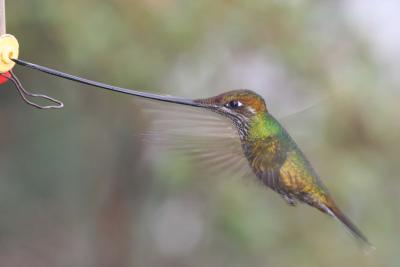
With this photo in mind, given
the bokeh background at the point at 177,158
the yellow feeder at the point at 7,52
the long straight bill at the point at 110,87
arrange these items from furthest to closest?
1. the bokeh background at the point at 177,158
2. the yellow feeder at the point at 7,52
3. the long straight bill at the point at 110,87

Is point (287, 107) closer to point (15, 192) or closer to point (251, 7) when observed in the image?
point (251, 7)

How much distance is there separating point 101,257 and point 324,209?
2.35 metres

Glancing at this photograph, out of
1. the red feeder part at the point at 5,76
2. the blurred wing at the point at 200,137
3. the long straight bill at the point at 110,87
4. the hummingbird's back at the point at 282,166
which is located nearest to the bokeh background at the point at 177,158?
the hummingbird's back at the point at 282,166

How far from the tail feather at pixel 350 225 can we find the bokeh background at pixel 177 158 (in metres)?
1.28

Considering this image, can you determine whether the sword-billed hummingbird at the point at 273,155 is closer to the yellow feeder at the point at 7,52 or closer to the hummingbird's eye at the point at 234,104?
the hummingbird's eye at the point at 234,104

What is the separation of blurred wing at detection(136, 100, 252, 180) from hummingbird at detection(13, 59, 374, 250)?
1.2 inches

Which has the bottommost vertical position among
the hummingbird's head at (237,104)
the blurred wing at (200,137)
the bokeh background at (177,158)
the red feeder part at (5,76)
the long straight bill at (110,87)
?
the bokeh background at (177,158)

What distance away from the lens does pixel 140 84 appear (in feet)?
12.3

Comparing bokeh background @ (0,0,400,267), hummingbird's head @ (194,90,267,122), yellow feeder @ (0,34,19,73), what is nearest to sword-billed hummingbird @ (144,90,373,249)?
hummingbird's head @ (194,90,267,122)

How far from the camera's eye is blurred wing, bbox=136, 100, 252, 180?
198 cm


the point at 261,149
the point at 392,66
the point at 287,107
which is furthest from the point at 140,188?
the point at 261,149

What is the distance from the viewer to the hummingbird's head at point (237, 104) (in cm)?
200

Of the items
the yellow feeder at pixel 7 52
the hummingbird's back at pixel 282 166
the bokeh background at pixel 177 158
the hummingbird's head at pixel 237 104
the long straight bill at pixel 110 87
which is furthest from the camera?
the bokeh background at pixel 177 158

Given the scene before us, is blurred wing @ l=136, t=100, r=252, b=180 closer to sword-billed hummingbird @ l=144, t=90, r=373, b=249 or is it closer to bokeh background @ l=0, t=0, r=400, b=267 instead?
sword-billed hummingbird @ l=144, t=90, r=373, b=249
